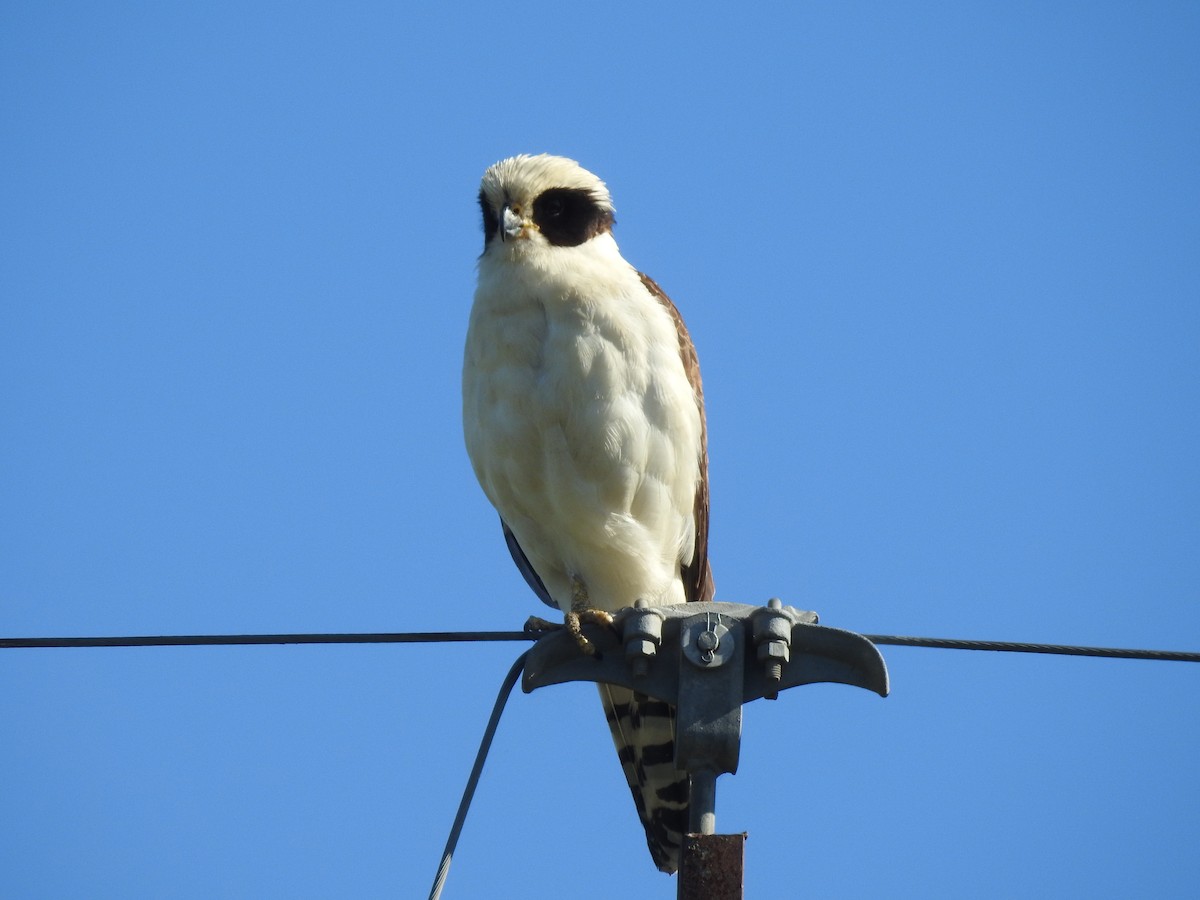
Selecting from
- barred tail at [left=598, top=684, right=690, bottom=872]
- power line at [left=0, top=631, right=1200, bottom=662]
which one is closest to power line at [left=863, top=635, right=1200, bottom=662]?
power line at [left=0, top=631, right=1200, bottom=662]

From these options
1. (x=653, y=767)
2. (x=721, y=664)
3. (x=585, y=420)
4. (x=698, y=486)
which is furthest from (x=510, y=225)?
(x=721, y=664)

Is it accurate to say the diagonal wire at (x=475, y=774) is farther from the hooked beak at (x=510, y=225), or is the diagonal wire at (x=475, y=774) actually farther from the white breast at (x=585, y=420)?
the hooked beak at (x=510, y=225)

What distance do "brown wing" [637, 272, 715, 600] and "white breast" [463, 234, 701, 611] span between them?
0.06 m

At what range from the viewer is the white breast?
630 cm

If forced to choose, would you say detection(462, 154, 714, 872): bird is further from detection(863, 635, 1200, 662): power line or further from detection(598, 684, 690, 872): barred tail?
detection(863, 635, 1200, 662): power line

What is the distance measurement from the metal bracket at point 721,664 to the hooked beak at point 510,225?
3.12 meters

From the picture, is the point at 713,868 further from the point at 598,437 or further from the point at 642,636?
the point at 598,437

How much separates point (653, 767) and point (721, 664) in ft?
7.53

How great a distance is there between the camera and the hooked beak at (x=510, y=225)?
6.92 m

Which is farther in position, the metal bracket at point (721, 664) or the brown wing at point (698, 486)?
the brown wing at point (698, 486)

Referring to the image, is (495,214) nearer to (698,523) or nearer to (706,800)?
(698,523)

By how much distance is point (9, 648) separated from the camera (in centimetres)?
459

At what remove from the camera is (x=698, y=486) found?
6793 mm

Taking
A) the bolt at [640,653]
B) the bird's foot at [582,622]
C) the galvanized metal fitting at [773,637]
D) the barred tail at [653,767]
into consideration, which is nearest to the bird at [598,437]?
the barred tail at [653,767]
